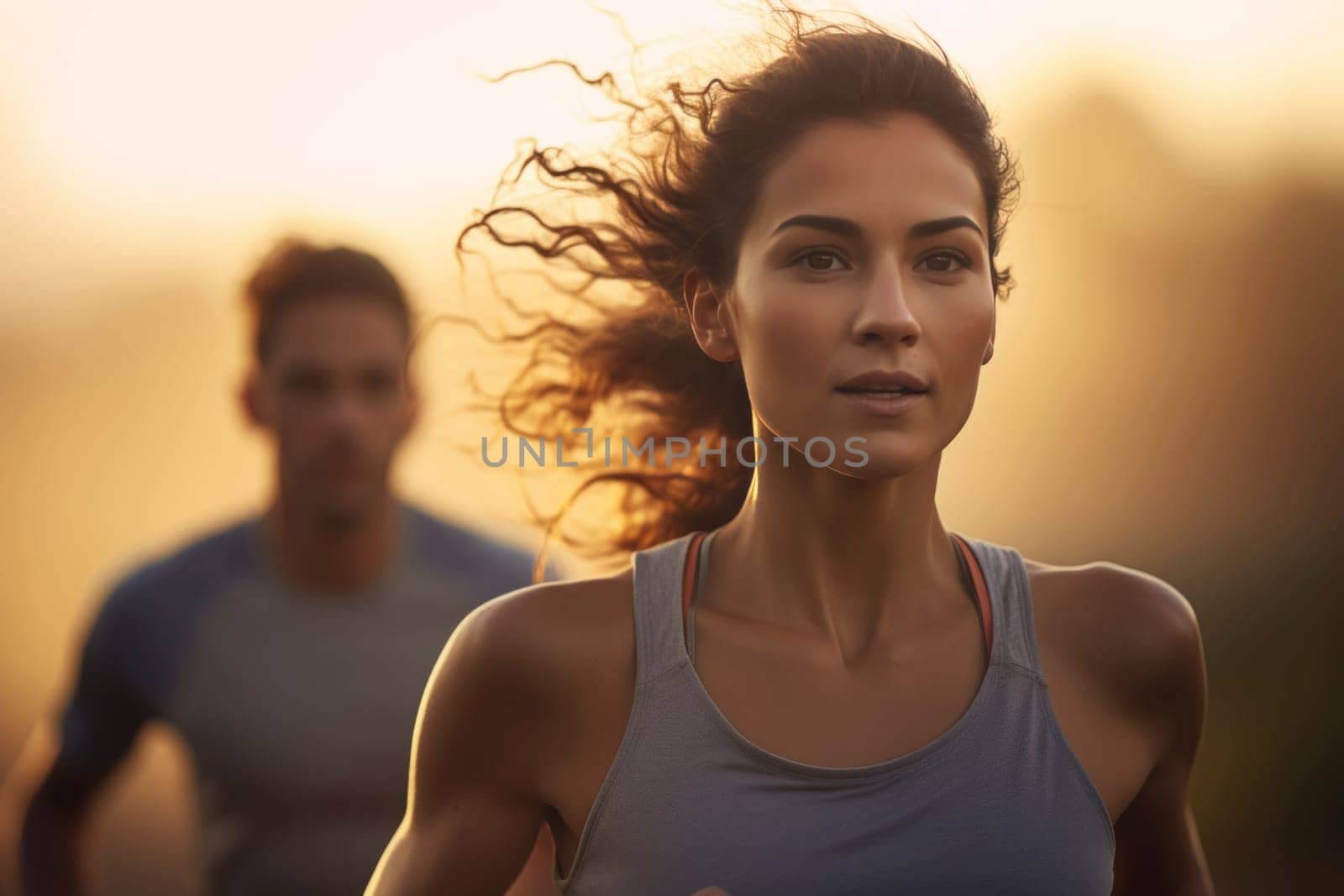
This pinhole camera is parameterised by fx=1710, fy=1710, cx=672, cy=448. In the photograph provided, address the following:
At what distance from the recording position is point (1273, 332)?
425 inches

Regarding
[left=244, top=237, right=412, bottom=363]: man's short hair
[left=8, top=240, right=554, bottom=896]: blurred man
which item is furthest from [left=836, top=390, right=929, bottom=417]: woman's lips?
[left=244, top=237, right=412, bottom=363]: man's short hair

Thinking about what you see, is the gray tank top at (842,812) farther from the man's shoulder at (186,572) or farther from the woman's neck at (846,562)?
the man's shoulder at (186,572)

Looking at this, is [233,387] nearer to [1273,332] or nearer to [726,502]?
[726,502]

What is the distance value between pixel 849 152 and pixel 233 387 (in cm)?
339

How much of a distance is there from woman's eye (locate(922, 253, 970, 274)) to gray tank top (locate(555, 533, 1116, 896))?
64 cm

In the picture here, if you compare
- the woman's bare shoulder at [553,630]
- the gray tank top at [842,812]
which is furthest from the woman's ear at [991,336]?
the woman's bare shoulder at [553,630]

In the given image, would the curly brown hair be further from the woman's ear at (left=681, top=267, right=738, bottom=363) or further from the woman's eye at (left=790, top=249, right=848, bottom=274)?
the woman's eye at (left=790, top=249, right=848, bottom=274)

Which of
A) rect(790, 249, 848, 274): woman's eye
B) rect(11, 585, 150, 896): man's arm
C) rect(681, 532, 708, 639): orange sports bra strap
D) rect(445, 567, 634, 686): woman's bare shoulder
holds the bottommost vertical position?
rect(11, 585, 150, 896): man's arm

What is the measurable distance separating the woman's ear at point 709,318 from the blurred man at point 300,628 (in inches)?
50.8

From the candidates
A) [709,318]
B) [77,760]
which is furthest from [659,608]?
[77,760]

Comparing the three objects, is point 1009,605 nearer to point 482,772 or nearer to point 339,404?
point 482,772

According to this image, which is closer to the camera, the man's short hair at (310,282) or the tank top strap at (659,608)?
the tank top strap at (659,608)

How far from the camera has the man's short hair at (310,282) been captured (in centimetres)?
527

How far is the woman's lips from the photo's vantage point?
256 centimetres
